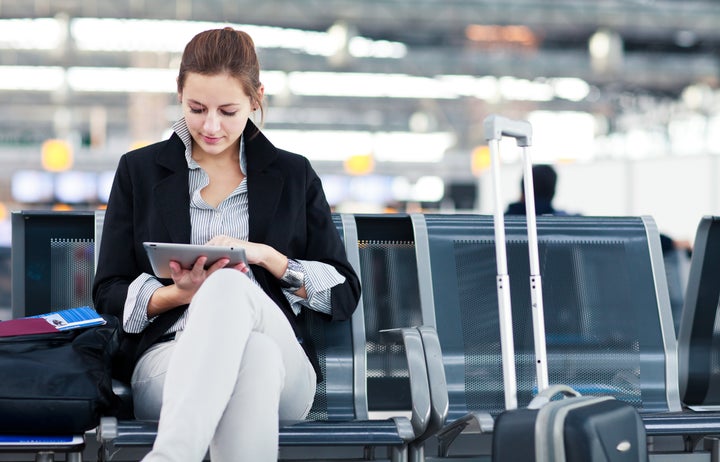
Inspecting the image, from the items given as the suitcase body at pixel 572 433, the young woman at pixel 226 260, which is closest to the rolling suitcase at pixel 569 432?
the suitcase body at pixel 572 433

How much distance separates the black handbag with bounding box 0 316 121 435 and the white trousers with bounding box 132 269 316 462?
0.82ft

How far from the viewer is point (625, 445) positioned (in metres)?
2.09

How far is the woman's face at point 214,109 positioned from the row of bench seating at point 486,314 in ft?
1.73

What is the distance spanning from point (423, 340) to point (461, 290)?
0.35 metres

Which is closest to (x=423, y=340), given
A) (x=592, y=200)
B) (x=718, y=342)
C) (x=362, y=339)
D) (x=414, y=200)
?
(x=362, y=339)

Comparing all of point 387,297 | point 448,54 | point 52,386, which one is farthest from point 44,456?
point 448,54

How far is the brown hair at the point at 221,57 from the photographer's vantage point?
2.51 metres

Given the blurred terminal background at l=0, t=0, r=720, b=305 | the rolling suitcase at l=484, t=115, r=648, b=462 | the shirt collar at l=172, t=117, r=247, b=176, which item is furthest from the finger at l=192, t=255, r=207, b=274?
the blurred terminal background at l=0, t=0, r=720, b=305

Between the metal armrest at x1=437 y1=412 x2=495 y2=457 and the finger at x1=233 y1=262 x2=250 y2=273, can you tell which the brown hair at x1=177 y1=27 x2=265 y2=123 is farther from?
the metal armrest at x1=437 y1=412 x2=495 y2=457

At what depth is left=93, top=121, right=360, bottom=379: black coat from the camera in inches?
101

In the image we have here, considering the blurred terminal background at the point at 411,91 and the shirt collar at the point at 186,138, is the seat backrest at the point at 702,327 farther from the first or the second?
the blurred terminal background at the point at 411,91

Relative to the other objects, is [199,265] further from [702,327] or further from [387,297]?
[702,327]

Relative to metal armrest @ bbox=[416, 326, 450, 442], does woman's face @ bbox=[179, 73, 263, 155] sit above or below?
above

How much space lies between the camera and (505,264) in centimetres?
250
